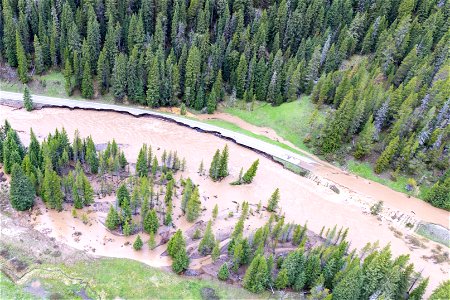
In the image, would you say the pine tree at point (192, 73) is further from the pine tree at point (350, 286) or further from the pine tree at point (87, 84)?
the pine tree at point (350, 286)

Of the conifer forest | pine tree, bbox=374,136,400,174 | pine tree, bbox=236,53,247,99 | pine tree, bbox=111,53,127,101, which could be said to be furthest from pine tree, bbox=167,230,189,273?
pine tree, bbox=236,53,247,99

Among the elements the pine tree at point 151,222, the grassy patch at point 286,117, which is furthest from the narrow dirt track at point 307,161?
the pine tree at point 151,222

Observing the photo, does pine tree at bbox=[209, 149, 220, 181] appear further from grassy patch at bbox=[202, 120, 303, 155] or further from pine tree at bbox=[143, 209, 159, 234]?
grassy patch at bbox=[202, 120, 303, 155]

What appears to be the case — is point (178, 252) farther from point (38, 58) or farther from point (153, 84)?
point (38, 58)

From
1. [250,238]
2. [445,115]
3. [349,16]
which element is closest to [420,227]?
[445,115]

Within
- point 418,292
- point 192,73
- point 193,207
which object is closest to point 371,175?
point 418,292

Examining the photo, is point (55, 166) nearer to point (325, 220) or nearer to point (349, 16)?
point (325, 220)
